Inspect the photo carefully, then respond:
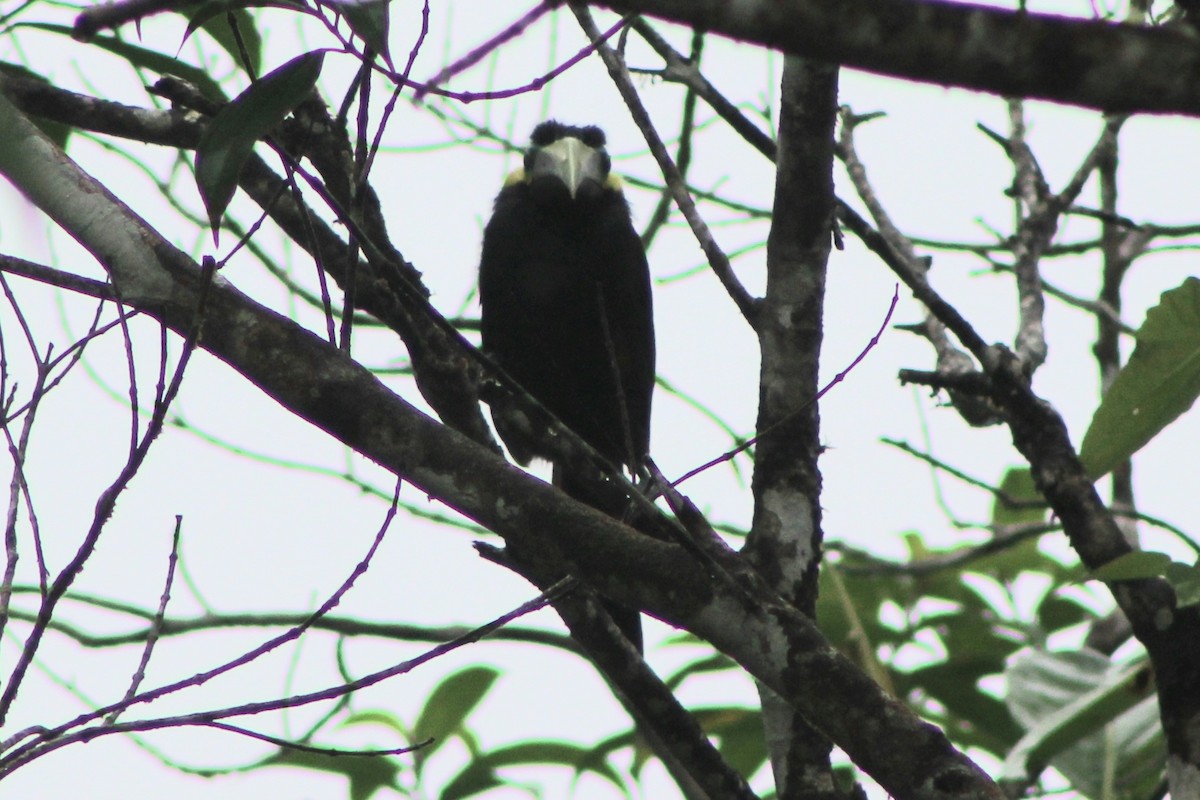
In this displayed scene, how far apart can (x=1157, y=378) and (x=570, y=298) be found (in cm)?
211

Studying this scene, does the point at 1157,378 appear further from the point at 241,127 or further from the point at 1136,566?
the point at 241,127

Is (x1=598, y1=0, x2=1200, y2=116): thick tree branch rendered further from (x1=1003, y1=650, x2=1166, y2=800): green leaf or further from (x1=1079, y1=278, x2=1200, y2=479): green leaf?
(x1=1003, y1=650, x2=1166, y2=800): green leaf

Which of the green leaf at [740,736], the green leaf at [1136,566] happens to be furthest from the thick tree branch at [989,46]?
the green leaf at [740,736]

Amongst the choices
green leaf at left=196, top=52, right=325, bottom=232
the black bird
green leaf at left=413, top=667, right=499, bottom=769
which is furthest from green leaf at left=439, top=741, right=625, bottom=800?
green leaf at left=196, top=52, right=325, bottom=232

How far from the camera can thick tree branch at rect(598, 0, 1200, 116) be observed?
2.37 feet

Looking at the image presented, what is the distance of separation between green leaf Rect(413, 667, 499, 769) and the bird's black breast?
0.73m

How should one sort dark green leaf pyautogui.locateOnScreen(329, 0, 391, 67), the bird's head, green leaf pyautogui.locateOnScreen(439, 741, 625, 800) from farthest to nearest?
the bird's head, green leaf pyautogui.locateOnScreen(439, 741, 625, 800), dark green leaf pyautogui.locateOnScreen(329, 0, 391, 67)

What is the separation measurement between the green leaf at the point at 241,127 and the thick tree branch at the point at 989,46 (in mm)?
824

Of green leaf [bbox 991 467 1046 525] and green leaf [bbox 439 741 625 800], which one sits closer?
green leaf [bbox 439 741 625 800]

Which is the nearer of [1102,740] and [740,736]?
[1102,740]

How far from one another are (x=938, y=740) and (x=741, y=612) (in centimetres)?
25

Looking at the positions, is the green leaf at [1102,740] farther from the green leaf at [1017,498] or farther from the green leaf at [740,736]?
the green leaf at [1017,498]

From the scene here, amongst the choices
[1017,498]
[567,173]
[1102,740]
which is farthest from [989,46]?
[567,173]

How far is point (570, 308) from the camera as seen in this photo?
11.9 feet
